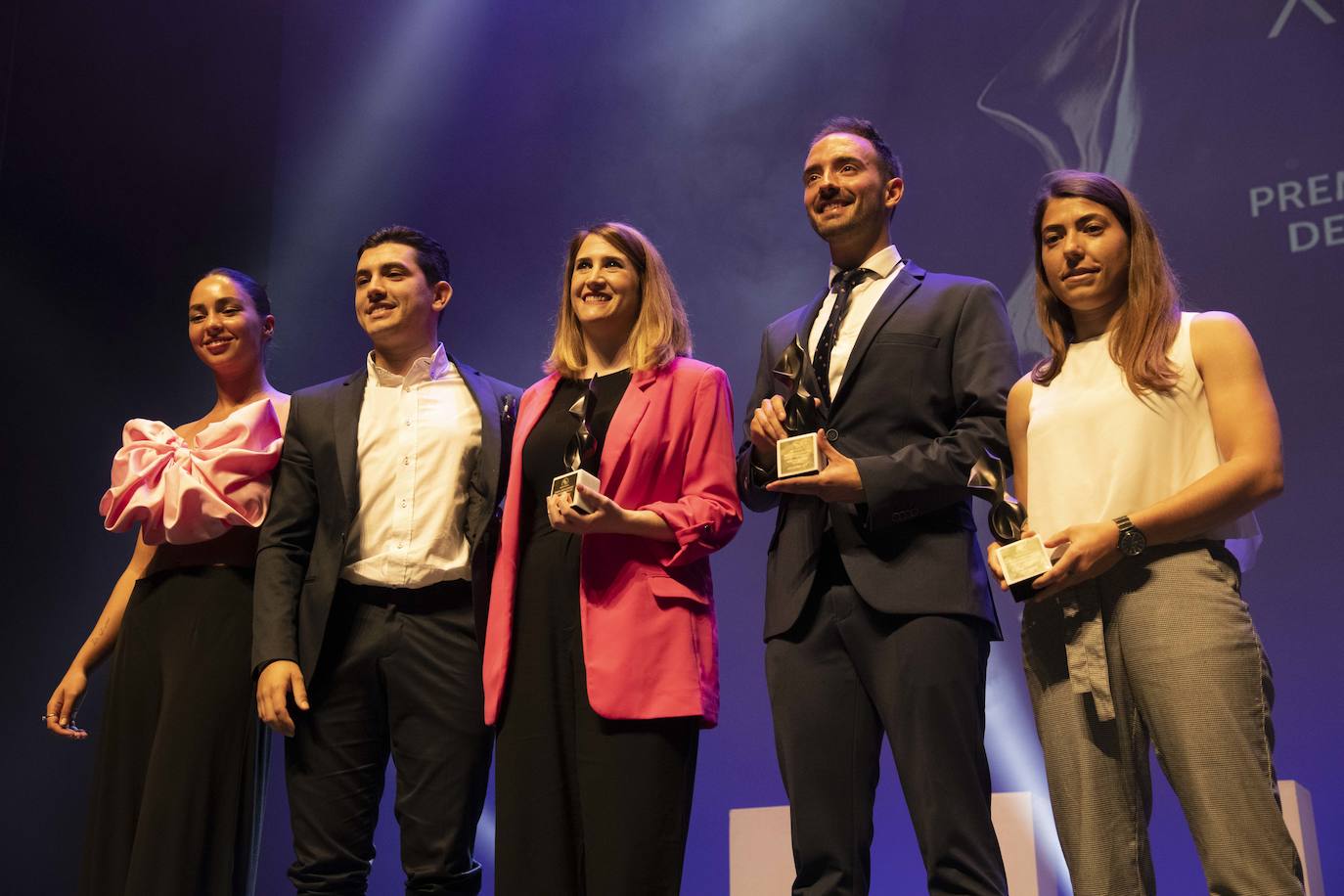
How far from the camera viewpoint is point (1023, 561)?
2.02m

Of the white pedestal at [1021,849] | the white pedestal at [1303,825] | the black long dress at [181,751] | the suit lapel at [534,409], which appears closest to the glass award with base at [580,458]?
the suit lapel at [534,409]

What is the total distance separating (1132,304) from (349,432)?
5.22ft

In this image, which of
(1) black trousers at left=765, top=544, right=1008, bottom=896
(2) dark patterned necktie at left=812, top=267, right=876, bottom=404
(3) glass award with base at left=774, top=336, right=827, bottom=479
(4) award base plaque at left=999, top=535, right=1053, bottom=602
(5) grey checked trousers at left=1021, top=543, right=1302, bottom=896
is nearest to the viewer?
(5) grey checked trousers at left=1021, top=543, right=1302, bottom=896

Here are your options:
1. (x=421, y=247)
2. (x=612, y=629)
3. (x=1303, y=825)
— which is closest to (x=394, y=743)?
(x=612, y=629)

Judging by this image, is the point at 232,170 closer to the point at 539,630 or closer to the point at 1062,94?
the point at 1062,94

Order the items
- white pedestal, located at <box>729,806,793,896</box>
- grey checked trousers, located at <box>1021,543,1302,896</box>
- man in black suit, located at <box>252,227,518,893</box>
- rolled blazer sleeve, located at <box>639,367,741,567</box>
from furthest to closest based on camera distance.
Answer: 1. white pedestal, located at <box>729,806,793,896</box>
2. man in black suit, located at <box>252,227,518,893</box>
3. rolled blazer sleeve, located at <box>639,367,741,567</box>
4. grey checked trousers, located at <box>1021,543,1302,896</box>

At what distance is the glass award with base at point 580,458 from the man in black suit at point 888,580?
0.30 m

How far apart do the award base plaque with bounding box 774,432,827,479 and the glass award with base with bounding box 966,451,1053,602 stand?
0.25 m

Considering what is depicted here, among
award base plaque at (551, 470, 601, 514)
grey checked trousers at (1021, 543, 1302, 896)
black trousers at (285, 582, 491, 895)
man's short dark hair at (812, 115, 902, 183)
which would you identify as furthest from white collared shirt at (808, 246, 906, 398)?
black trousers at (285, 582, 491, 895)

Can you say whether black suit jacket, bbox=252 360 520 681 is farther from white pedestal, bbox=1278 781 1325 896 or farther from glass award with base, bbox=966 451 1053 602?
white pedestal, bbox=1278 781 1325 896

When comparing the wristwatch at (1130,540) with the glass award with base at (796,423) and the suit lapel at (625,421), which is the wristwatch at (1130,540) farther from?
the suit lapel at (625,421)

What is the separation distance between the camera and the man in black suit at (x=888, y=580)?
217 centimetres

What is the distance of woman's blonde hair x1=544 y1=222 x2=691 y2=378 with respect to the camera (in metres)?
2.68

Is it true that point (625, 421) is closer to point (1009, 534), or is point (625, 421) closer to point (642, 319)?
point (642, 319)
